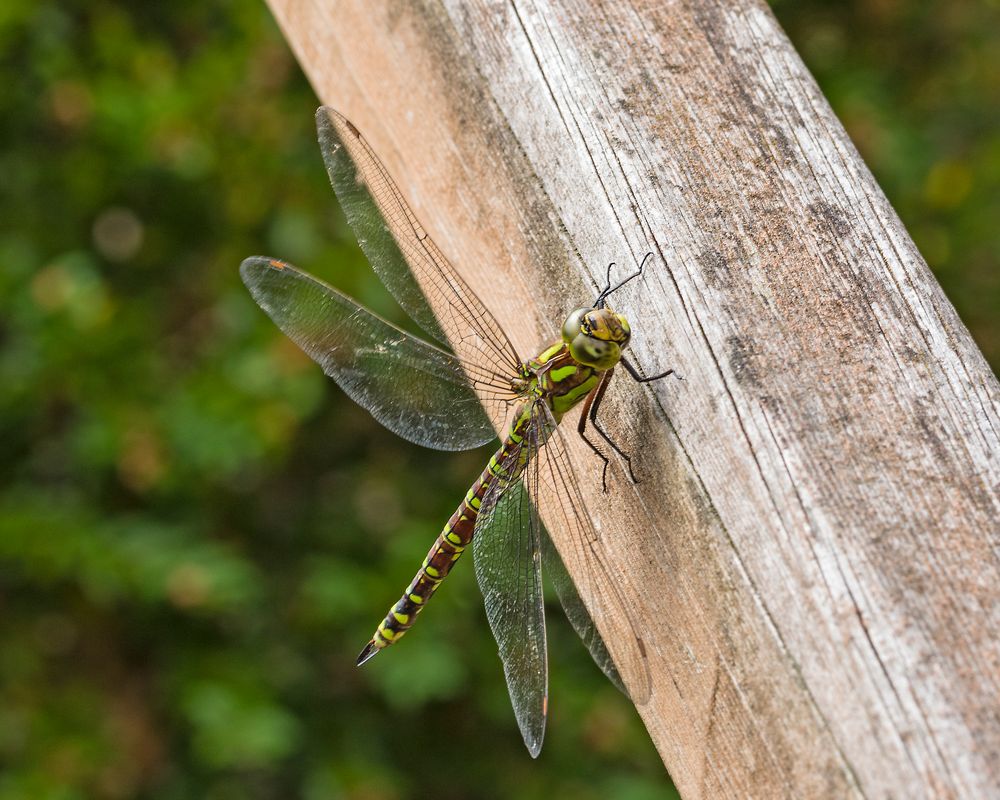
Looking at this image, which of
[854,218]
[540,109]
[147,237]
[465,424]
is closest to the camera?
[854,218]

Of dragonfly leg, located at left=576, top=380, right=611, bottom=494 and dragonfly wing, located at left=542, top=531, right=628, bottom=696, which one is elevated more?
dragonfly leg, located at left=576, top=380, right=611, bottom=494

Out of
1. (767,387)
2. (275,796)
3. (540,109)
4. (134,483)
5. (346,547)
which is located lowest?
(275,796)

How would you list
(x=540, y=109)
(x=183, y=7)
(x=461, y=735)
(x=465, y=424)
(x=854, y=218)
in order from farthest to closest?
(x=183, y=7), (x=461, y=735), (x=465, y=424), (x=540, y=109), (x=854, y=218)

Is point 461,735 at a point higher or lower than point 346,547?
lower

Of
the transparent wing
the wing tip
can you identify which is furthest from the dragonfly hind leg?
the wing tip

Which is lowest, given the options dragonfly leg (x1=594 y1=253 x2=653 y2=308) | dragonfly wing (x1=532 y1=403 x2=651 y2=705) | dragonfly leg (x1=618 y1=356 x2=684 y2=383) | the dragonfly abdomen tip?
the dragonfly abdomen tip

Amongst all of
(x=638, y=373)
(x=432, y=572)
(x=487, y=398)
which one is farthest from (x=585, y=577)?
(x=432, y=572)

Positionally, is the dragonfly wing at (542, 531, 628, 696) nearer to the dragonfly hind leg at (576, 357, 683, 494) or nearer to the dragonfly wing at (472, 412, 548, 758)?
the dragonfly wing at (472, 412, 548, 758)

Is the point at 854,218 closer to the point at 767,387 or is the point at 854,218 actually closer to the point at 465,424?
the point at 767,387

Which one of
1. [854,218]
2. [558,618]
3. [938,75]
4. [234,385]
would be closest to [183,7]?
[234,385]
